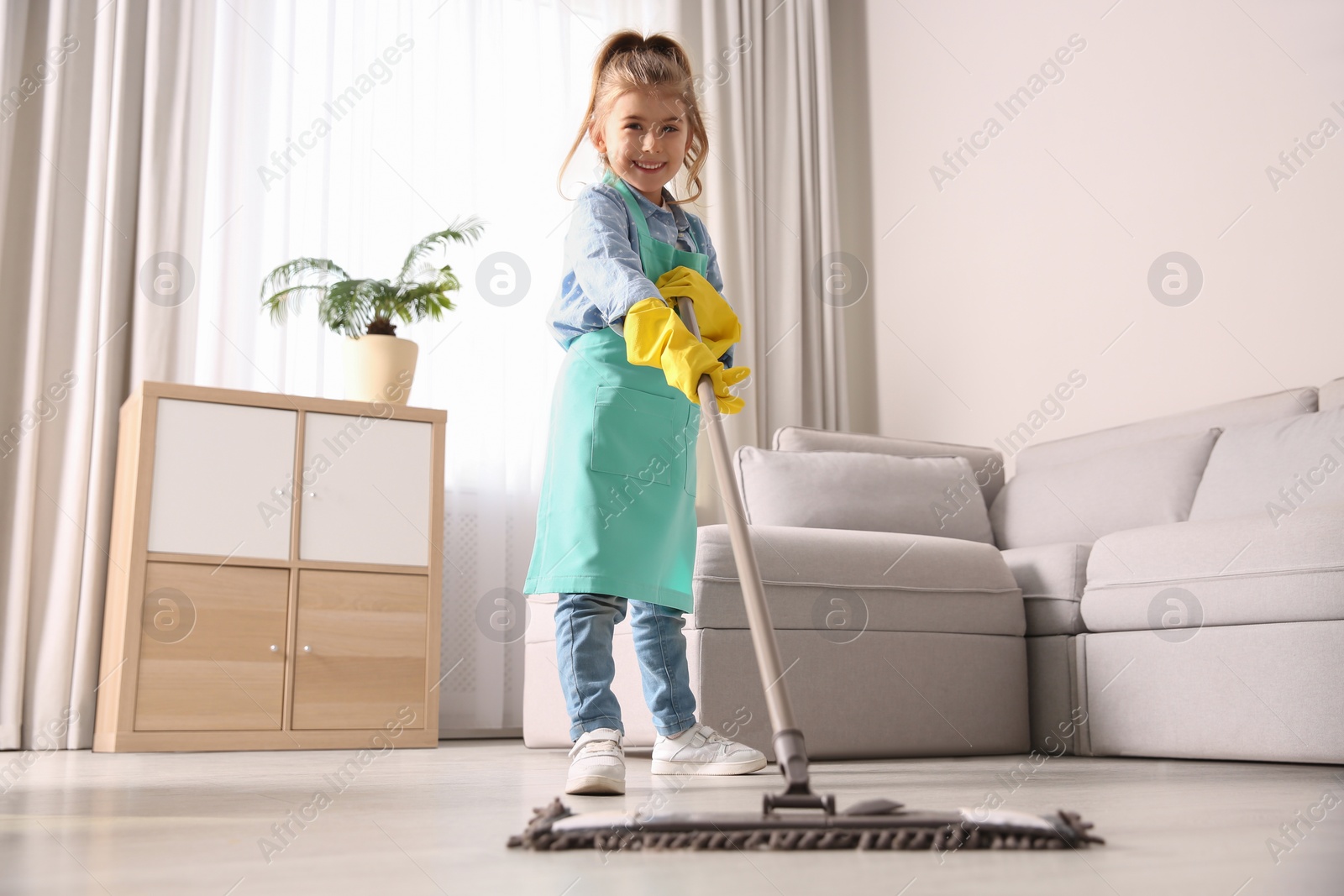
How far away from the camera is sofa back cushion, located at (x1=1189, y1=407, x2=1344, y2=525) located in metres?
2.35

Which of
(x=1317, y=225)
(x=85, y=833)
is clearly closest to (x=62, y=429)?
(x=85, y=833)

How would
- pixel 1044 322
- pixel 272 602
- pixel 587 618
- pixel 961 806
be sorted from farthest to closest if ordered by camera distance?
pixel 1044 322 → pixel 272 602 → pixel 587 618 → pixel 961 806

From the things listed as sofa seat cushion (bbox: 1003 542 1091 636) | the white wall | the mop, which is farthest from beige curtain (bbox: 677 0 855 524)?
the mop

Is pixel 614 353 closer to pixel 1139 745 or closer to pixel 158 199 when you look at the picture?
pixel 1139 745

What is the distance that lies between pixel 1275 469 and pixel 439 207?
7.99 feet

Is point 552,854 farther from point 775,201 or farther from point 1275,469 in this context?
point 775,201

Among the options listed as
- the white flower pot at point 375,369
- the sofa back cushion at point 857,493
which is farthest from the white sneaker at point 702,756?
the white flower pot at point 375,369

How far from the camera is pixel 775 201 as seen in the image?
4.20 m

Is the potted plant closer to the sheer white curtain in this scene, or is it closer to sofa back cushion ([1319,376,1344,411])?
the sheer white curtain

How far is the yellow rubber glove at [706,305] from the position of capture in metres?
1.68

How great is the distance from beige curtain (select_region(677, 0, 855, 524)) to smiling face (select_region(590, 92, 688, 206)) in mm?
2177

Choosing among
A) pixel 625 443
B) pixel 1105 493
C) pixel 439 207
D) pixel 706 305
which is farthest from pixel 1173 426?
pixel 439 207

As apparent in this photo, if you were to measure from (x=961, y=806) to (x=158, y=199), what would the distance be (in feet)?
8.89

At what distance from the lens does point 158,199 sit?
3068 mm
